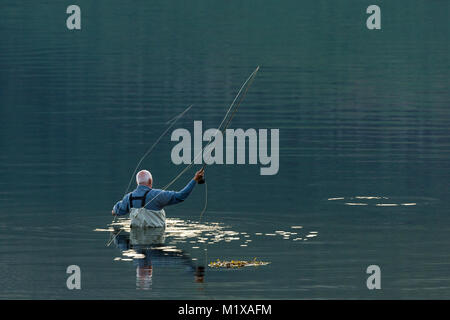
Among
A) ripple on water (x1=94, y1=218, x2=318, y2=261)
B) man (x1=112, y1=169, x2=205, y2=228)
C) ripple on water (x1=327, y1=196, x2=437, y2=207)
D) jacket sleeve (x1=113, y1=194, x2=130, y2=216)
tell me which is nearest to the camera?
ripple on water (x1=94, y1=218, x2=318, y2=261)

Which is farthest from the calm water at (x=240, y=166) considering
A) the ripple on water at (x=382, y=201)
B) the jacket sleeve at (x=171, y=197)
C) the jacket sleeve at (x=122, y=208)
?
the jacket sleeve at (x=171, y=197)

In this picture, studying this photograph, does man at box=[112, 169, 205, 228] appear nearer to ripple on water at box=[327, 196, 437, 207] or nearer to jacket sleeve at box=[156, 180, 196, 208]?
jacket sleeve at box=[156, 180, 196, 208]

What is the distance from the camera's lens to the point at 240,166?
129 feet

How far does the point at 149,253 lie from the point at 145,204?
7.88 feet

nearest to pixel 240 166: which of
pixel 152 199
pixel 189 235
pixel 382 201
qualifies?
pixel 382 201

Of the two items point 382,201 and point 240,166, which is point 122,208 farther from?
point 240,166

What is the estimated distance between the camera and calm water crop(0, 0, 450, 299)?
23803mm

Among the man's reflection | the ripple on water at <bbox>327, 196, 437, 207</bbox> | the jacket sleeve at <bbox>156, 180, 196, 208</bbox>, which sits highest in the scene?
the jacket sleeve at <bbox>156, 180, 196, 208</bbox>

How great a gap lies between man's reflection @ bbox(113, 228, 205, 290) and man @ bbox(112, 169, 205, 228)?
0.18 m

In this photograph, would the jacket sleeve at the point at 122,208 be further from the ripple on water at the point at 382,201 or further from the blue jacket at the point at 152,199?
the ripple on water at the point at 382,201

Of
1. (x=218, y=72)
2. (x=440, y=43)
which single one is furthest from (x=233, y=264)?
(x=440, y=43)

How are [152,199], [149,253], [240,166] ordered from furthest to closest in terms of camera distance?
[240,166] → [152,199] → [149,253]

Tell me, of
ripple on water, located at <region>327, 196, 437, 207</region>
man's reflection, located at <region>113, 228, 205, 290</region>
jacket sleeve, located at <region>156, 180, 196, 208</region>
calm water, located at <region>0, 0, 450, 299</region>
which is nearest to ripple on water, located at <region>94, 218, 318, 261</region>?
man's reflection, located at <region>113, 228, 205, 290</region>
